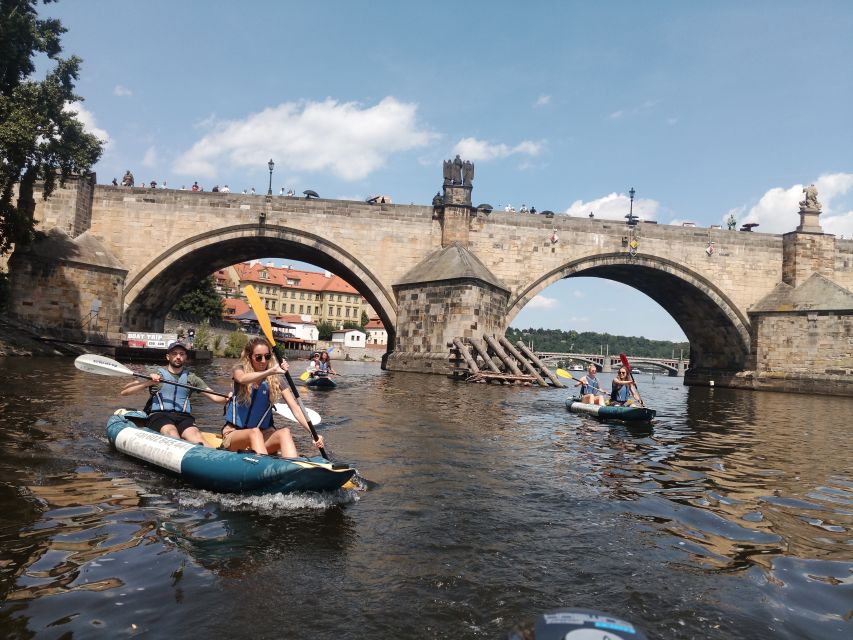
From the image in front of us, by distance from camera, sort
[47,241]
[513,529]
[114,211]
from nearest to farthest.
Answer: [513,529]
[47,241]
[114,211]

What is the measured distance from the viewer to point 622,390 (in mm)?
11922

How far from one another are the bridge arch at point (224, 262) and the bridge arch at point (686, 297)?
22.3ft

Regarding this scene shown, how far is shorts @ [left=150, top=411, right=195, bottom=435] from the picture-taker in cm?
634

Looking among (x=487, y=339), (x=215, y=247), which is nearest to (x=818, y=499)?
(x=487, y=339)

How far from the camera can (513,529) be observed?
4410 mm

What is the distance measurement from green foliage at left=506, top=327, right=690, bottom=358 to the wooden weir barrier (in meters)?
146

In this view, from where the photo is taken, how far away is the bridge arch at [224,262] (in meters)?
25.7

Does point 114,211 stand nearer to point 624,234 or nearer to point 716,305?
point 624,234

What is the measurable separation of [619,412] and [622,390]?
1025mm

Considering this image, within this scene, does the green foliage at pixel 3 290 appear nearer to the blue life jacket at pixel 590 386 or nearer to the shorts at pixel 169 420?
the shorts at pixel 169 420

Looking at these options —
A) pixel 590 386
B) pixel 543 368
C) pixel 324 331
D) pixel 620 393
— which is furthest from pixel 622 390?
pixel 324 331

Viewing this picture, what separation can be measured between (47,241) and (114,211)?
10.6 feet

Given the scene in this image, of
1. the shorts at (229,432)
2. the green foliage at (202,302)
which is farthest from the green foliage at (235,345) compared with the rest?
the shorts at (229,432)

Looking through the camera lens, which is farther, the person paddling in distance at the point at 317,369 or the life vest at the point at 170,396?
the person paddling in distance at the point at 317,369
